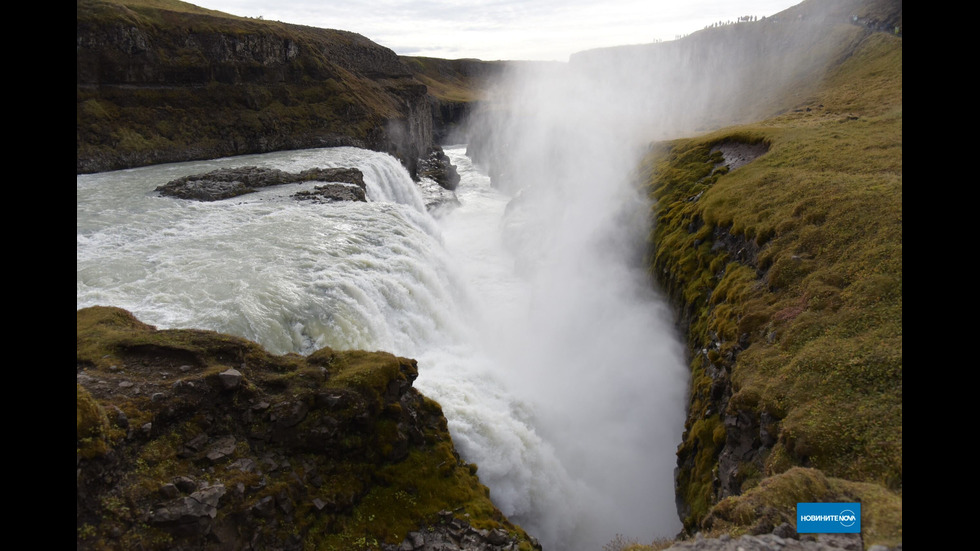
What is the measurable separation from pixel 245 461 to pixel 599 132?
65620mm

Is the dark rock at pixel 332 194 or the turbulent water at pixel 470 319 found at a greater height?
the dark rock at pixel 332 194

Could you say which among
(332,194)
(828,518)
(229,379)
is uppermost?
(332,194)

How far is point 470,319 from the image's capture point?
31.5 m

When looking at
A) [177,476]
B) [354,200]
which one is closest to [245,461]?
[177,476]

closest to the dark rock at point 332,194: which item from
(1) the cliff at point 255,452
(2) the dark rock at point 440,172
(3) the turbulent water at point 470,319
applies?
(3) the turbulent water at point 470,319

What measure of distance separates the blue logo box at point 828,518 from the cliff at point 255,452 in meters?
6.98

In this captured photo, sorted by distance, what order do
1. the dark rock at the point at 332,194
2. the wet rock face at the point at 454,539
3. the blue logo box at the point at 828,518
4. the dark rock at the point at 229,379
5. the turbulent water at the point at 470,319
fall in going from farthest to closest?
A: the dark rock at the point at 332,194
the turbulent water at the point at 470,319
the dark rock at the point at 229,379
the wet rock face at the point at 454,539
the blue logo box at the point at 828,518

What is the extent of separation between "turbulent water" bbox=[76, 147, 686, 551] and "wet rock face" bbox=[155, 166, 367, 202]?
1.67m

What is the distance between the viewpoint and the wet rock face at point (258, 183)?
3850cm

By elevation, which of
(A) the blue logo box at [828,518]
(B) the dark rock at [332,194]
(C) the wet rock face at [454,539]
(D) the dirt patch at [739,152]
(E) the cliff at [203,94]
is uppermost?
(E) the cliff at [203,94]

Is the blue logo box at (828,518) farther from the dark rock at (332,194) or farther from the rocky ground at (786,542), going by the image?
the dark rock at (332,194)

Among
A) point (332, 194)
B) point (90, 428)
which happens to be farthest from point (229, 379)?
point (332, 194)

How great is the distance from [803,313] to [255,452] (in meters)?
16.2

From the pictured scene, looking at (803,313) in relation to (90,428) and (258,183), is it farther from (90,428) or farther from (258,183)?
(258,183)
